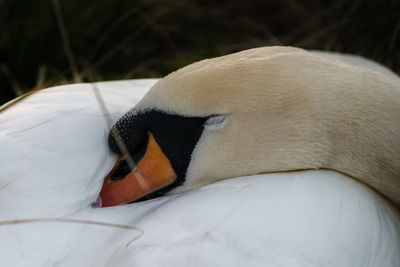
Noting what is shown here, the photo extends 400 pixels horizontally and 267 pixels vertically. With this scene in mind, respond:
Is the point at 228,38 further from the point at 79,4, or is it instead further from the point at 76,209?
the point at 76,209

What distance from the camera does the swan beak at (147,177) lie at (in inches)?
65.7

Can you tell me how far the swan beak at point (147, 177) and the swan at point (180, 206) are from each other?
0.13ft

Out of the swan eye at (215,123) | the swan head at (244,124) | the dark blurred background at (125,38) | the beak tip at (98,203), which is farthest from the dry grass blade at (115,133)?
the dark blurred background at (125,38)

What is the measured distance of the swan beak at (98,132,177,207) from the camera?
5.48 ft

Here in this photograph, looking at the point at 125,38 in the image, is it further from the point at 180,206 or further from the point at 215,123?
the point at 180,206

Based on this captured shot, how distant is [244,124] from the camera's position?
5.39 feet

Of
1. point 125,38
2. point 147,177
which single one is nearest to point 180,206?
point 147,177

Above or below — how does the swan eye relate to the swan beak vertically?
above

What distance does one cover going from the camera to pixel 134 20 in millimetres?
3479

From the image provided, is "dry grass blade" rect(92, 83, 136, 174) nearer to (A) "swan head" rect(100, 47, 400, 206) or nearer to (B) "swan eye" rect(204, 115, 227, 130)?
(A) "swan head" rect(100, 47, 400, 206)

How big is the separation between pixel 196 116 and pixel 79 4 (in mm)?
2012

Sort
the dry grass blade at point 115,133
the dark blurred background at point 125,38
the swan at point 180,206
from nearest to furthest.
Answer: the swan at point 180,206 < the dry grass blade at point 115,133 < the dark blurred background at point 125,38

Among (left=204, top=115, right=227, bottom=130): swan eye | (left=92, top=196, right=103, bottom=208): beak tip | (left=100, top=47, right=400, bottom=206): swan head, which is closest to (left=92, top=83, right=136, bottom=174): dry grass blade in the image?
(left=100, top=47, right=400, bottom=206): swan head

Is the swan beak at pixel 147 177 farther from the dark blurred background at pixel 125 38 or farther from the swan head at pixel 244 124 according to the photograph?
the dark blurred background at pixel 125 38
